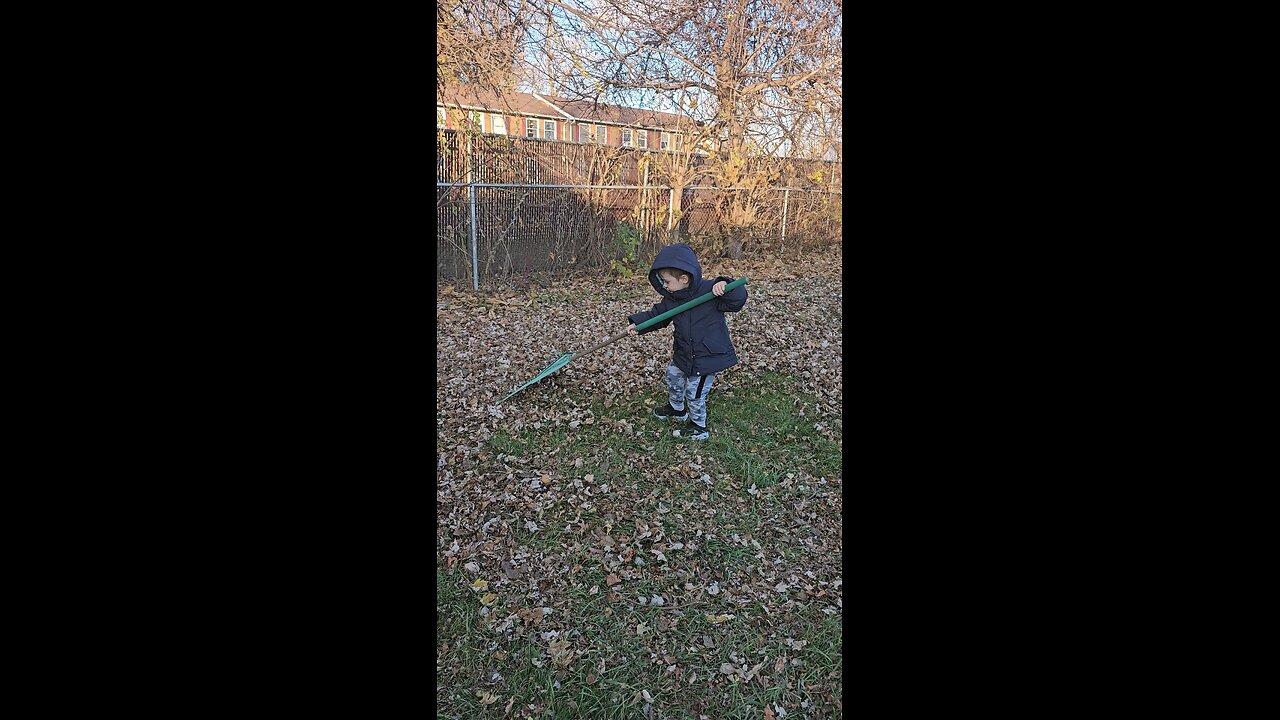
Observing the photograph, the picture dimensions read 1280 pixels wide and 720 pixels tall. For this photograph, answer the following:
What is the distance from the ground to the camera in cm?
343

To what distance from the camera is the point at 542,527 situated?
478 centimetres

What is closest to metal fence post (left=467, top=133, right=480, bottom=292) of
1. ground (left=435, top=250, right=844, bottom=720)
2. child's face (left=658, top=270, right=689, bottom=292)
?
ground (left=435, top=250, right=844, bottom=720)

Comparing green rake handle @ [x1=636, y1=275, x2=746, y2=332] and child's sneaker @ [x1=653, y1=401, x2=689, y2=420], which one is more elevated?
green rake handle @ [x1=636, y1=275, x2=746, y2=332]

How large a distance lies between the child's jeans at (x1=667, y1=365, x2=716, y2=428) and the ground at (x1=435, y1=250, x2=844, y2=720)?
0.24m

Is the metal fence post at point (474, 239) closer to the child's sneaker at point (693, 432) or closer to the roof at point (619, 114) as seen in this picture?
the roof at point (619, 114)

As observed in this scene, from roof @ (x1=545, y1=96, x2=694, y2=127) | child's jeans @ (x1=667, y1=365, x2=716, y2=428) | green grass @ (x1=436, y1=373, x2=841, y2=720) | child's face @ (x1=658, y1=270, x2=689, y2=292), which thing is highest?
roof @ (x1=545, y1=96, x2=694, y2=127)

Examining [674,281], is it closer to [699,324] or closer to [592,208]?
[699,324]

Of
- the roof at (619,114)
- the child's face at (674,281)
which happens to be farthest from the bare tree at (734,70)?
the child's face at (674,281)

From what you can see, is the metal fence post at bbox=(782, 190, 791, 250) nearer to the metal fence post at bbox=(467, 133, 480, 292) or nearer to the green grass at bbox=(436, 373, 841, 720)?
the metal fence post at bbox=(467, 133, 480, 292)

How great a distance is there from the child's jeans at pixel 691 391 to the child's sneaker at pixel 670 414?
5cm

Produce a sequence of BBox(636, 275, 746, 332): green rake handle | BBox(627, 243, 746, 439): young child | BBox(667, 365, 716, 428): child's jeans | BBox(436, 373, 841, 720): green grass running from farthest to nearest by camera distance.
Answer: BBox(667, 365, 716, 428): child's jeans, BBox(627, 243, 746, 439): young child, BBox(636, 275, 746, 332): green rake handle, BBox(436, 373, 841, 720): green grass

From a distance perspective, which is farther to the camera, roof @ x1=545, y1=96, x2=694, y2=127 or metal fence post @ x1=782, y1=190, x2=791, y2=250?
metal fence post @ x1=782, y1=190, x2=791, y2=250

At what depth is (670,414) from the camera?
658 cm

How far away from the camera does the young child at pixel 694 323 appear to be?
5863mm
